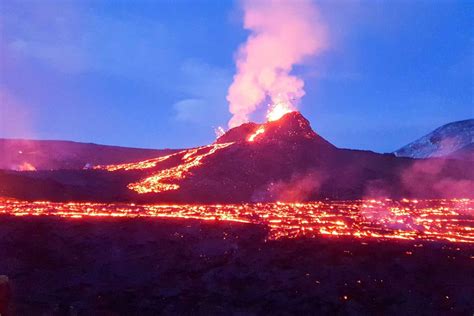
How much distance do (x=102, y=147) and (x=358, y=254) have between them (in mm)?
49956

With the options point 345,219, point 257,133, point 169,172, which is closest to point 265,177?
point 169,172

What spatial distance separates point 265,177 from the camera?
87.0 ft

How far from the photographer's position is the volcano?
78.3 ft

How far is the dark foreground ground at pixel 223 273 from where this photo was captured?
31.9 feet

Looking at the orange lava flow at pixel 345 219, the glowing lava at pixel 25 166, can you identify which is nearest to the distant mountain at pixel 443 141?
the orange lava flow at pixel 345 219

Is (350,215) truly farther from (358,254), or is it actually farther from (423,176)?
(423,176)

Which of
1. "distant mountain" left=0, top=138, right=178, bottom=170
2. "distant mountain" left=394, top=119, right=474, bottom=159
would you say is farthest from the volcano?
"distant mountain" left=394, top=119, right=474, bottom=159

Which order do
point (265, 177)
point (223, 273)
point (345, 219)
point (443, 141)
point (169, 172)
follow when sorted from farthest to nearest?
point (443, 141) < point (169, 172) < point (265, 177) < point (345, 219) < point (223, 273)

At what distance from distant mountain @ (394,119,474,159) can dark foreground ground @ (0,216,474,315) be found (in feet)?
148

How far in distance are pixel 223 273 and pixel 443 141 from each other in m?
52.7

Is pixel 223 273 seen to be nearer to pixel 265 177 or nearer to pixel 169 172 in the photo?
pixel 265 177

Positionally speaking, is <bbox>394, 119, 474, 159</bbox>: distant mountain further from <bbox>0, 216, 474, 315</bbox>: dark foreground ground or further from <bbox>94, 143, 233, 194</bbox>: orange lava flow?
<bbox>0, 216, 474, 315</bbox>: dark foreground ground

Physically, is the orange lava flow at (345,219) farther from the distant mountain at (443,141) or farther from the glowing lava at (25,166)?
the distant mountain at (443,141)

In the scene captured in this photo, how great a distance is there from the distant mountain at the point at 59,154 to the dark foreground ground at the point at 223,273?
112 feet
